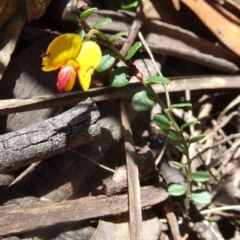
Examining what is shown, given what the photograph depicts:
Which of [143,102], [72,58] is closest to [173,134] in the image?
[143,102]

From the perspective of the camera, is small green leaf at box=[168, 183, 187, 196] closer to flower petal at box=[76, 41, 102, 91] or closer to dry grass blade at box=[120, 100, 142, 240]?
dry grass blade at box=[120, 100, 142, 240]

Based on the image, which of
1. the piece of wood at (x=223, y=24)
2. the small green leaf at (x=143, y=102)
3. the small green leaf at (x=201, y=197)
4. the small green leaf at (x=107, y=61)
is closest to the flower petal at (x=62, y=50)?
the small green leaf at (x=107, y=61)

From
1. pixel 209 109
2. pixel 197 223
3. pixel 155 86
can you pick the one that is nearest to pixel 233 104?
pixel 209 109

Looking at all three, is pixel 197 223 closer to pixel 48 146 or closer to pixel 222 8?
pixel 48 146

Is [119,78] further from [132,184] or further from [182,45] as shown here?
[182,45]

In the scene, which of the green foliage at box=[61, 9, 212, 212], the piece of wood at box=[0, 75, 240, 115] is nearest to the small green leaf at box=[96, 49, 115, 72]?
the green foliage at box=[61, 9, 212, 212]

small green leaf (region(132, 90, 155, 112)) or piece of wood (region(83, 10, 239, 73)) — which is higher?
piece of wood (region(83, 10, 239, 73))

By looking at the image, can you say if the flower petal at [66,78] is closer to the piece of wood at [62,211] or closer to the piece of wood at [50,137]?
the piece of wood at [50,137]
